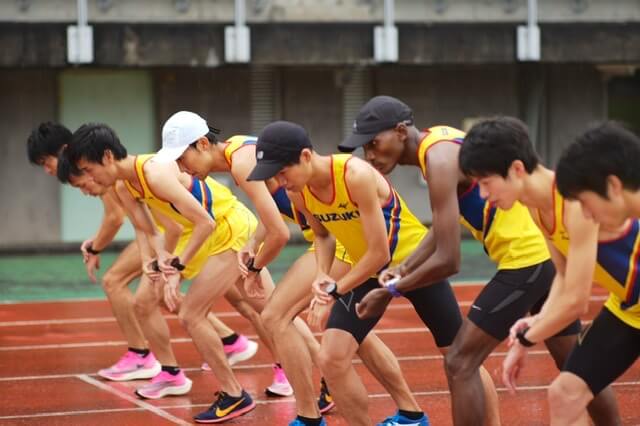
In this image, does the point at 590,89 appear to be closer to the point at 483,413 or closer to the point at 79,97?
the point at 79,97

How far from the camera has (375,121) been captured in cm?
733

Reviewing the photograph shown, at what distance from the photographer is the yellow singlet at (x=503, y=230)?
24.3ft

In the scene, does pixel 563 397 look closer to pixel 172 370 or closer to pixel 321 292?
pixel 321 292

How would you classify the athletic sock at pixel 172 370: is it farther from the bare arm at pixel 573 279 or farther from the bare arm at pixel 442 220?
the bare arm at pixel 573 279

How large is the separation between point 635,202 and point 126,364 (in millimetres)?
6158

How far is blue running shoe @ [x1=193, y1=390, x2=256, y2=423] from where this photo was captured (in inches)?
362

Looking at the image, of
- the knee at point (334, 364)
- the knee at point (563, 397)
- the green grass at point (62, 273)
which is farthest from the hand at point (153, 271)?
the green grass at point (62, 273)

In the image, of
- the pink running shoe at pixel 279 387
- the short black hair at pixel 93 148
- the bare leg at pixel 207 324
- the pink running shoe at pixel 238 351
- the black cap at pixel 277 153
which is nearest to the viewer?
the black cap at pixel 277 153

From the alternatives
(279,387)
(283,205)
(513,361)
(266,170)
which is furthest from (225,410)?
(513,361)

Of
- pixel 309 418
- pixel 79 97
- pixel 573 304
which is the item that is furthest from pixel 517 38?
pixel 573 304

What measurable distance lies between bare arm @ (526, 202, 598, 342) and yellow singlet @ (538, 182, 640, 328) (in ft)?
0.53

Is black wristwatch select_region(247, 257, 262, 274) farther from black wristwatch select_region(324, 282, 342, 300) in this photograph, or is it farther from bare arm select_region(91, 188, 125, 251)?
bare arm select_region(91, 188, 125, 251)

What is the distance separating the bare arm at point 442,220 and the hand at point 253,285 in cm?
183

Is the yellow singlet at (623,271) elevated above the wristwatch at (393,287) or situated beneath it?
elevated above
